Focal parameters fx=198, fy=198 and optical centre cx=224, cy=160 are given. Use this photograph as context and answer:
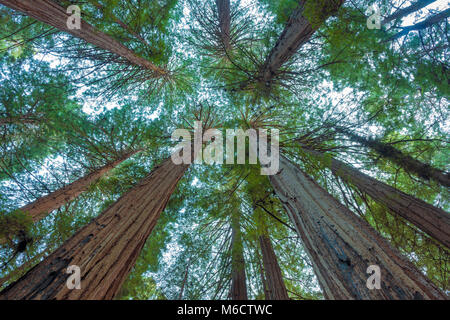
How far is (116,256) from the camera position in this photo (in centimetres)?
158

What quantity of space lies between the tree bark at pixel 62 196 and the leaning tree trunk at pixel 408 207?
19.3 feet

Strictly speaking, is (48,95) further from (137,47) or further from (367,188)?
A: (367,188)

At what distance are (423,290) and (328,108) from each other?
3.85 meters

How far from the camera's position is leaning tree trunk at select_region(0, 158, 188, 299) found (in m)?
1.13

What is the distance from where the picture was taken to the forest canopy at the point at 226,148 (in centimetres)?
244

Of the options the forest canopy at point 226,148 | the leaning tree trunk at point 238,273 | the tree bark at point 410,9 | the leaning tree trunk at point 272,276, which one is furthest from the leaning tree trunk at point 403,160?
the leaning tree trunk at point 238,273

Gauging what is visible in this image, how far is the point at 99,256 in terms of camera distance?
4.87ft

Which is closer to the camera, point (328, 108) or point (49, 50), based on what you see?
point (328, 108)

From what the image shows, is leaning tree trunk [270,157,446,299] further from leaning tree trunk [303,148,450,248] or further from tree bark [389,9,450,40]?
tree bark [389,9,450,40]

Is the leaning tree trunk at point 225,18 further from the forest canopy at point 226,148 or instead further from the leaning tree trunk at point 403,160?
the leaning tree trunk at point 403,160

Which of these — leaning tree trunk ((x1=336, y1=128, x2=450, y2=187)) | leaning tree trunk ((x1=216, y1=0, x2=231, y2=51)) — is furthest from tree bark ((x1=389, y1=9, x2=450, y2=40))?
leaning tree trunk ((x1=216, y1=0, x2=231, y2=51))

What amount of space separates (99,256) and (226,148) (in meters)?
3.98
